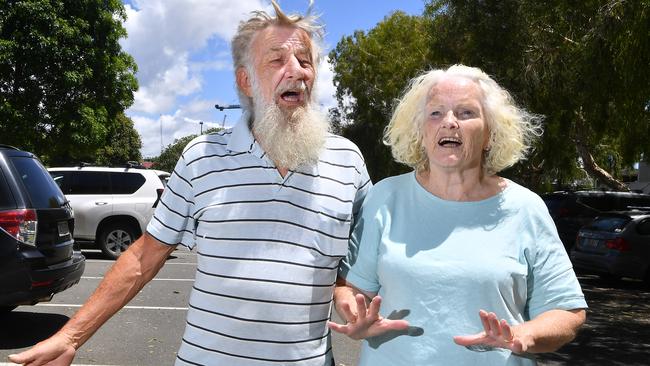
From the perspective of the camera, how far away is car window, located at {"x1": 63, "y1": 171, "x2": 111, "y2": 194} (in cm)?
1327

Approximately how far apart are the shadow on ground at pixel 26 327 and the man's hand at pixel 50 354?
14.7 feet

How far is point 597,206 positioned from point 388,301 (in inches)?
630

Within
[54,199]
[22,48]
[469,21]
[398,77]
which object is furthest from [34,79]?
[398,77]

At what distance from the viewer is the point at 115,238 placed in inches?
516

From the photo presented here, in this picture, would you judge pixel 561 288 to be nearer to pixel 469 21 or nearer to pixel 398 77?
pixel 469 21

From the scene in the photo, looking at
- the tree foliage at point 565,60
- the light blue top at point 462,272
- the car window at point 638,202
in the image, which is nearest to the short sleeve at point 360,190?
the light blue top at point 462,272

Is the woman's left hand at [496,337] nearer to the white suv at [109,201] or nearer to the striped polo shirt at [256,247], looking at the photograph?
the striped polo shirt at [256,247]

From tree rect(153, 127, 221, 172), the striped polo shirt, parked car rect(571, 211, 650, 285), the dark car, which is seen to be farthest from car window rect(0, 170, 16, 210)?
tree rect(153, 127, 221, 172)

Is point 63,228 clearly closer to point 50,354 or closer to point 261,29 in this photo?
point 50,354

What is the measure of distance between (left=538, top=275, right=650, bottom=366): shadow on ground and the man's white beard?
15.7 feet

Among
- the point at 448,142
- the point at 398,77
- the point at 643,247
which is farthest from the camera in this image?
the point at 398,77

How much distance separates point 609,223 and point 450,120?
11.4m

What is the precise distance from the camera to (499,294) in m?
1.95

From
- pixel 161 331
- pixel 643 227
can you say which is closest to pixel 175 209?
pixel 161 331
